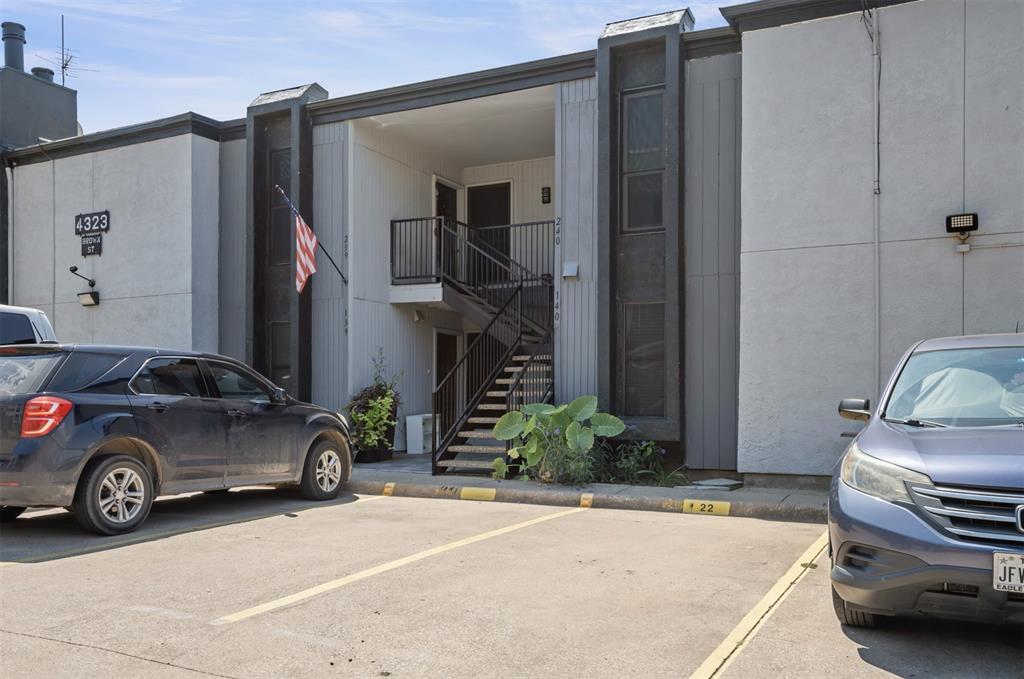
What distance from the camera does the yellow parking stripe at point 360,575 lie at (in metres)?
4.66

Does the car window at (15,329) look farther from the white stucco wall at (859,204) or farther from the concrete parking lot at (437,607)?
the white stucco wall at (859,204)

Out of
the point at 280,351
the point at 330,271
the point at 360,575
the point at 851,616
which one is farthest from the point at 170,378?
the point at 280,351

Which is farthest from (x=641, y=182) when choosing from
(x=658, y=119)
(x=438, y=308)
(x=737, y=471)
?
(x=438, y=308)

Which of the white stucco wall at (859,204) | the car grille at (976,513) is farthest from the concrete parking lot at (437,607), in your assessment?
the white stucco wall at (859,204)

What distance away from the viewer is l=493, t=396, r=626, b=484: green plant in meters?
9.96

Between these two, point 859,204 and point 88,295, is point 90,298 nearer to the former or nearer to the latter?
point 88,295

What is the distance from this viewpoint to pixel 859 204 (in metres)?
9.54

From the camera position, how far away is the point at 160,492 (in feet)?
24.4

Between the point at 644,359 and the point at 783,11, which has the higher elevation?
Answer: the point at 783,11

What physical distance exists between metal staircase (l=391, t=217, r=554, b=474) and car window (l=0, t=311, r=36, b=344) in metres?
4.80

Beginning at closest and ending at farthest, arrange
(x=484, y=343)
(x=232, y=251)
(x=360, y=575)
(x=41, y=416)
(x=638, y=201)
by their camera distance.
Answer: (x=360, y=575) < (x=41, y=416) < (x=638, y=201) < (x=232, y=251) < (x=484, y=343)

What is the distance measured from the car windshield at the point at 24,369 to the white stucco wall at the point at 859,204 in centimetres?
736

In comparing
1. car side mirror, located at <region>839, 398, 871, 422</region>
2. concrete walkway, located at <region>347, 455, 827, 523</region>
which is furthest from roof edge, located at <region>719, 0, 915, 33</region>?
car side mirror, located at <region>839, 398, 871, 422</region>

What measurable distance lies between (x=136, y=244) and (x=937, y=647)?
1454 centimetres
